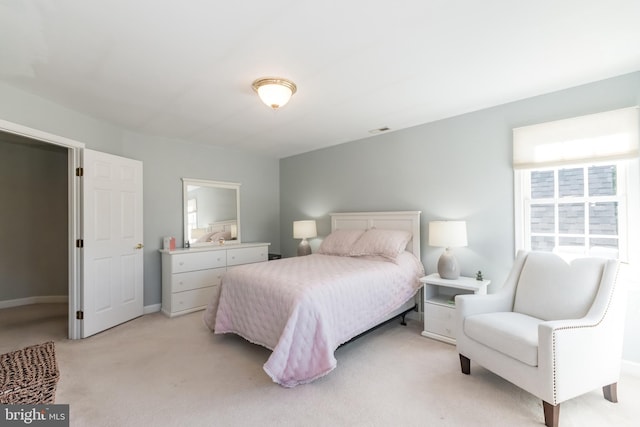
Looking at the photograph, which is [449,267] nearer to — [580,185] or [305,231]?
[580,185]

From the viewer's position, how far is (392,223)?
3.80 metres

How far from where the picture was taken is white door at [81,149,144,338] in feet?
10.2

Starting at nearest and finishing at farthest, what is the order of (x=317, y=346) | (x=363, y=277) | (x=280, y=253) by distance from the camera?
(x=317, y=346) < (x=363, y=277) < (x=280, y=253)

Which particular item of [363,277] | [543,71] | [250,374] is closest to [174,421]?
[250,374]

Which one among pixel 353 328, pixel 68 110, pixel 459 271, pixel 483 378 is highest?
pixel 68 110

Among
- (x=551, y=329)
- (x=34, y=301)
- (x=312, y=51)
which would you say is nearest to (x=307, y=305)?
(x=551, y=329)

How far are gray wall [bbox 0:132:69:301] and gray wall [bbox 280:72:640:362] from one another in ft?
14.4

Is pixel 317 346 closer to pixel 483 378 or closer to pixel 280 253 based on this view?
pixel 483 378

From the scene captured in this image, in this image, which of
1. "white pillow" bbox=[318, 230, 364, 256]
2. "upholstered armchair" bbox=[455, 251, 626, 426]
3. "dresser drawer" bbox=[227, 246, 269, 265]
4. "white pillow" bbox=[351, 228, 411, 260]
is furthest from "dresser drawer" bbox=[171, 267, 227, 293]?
"upholstered armchair" bbox=[455, 251, 626, 426]

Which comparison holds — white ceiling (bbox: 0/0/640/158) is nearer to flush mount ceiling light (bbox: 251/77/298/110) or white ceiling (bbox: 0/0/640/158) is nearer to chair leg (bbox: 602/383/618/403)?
flush mount ceiling light (bbox: 251/77/298/110)


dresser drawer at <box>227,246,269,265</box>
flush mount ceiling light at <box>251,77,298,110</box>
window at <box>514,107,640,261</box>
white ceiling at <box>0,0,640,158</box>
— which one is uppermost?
white ceiling at <box>0,0,640,158</box>

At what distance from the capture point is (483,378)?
88.9 inches

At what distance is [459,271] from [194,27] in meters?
3.15

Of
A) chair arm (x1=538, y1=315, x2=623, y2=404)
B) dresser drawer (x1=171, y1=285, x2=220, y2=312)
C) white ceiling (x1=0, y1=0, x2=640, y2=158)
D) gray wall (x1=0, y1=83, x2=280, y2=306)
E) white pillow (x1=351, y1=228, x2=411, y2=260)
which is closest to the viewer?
white ceiling (x1=0, y1=0, x2=640, y2=158)
